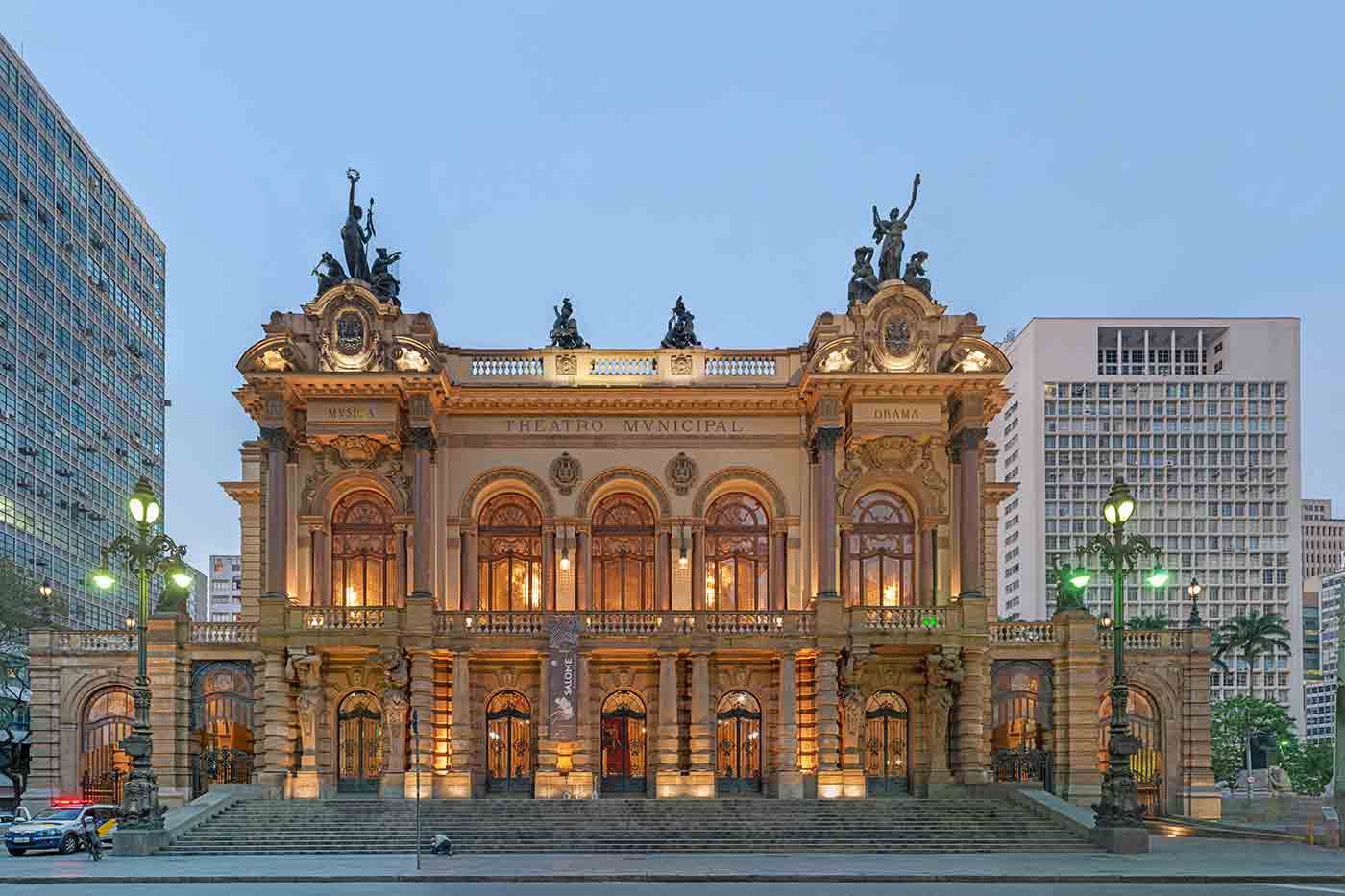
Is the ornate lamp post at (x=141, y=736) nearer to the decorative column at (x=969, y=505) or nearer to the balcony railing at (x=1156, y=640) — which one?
the decorative column at (x=969, y=505)

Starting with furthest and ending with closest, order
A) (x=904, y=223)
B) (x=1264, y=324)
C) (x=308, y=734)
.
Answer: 1. (x=1264, y=324)
2. (x=904, y=223)
3. (x=308, y=734)

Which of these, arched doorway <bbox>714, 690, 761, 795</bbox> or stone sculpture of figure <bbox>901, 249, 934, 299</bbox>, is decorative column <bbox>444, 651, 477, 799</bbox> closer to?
arched doorway <bbox>714, 690, 761, 795</bbox>

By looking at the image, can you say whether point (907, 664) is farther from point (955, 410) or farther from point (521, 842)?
point (521, 842)

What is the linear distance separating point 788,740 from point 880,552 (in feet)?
22.8

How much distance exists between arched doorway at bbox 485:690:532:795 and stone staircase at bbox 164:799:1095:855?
3.51 m

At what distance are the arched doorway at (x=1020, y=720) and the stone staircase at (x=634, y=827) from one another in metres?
3.81

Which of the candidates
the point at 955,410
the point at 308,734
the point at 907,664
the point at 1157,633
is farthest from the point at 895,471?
the point at 308,734

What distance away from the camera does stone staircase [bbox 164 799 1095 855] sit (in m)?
36.2

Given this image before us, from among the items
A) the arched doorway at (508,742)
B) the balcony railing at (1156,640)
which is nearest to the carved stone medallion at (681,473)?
the arched doorway at (508,742)

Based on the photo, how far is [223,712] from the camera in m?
45.0

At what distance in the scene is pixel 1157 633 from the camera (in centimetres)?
4694

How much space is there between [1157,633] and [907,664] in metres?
8.59

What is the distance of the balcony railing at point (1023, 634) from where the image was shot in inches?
1784

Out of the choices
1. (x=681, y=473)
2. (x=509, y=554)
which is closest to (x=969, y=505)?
(x=681, y=473)
